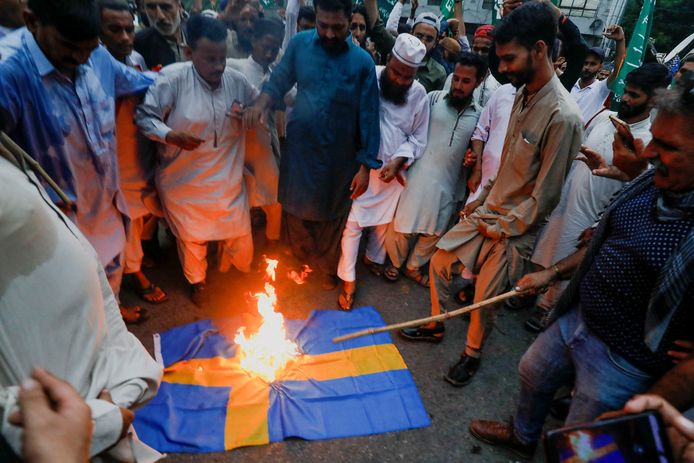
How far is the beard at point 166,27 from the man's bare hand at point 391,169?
273 cm

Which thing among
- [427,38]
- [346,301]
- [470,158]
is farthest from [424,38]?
[346,301]

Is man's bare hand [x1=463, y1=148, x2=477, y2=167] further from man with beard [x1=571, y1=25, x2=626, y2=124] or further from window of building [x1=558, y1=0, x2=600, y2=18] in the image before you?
window of building [x1=558, y1=0, x2=600, y2=18]

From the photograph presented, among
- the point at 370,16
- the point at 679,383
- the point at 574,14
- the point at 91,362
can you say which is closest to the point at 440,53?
the point at 370,16

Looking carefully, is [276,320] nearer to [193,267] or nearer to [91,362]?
[193,267]

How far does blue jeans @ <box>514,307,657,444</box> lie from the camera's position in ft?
6.77

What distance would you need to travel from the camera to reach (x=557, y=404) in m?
3.37

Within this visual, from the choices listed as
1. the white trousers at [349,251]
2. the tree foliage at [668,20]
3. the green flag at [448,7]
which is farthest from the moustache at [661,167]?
the tree foliage at [668,20]

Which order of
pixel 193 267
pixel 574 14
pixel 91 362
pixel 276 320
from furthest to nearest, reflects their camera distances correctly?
pixel 574 14 → pixel 193 267 → pixel 276 320 → pixel 91 362

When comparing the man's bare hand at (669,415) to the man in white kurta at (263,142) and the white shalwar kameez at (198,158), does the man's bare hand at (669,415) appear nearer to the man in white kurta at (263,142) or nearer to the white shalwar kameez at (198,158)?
the white shalwar kameez at (198,158)

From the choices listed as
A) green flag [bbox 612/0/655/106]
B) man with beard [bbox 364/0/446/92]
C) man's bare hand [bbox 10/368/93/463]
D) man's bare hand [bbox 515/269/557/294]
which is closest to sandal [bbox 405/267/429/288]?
man's bare hand [bbox 515/269/557/294]

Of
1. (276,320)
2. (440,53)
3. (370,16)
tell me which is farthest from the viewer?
(440,53)

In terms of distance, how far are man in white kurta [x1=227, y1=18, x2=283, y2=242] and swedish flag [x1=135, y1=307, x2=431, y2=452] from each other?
56.4 inches

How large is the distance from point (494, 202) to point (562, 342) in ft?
4.15

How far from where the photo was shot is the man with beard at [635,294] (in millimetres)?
1719
